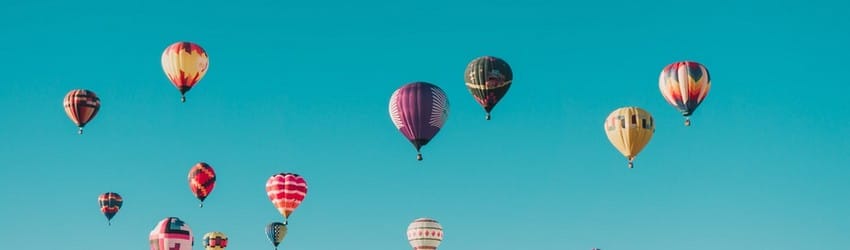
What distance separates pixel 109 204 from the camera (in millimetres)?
96125

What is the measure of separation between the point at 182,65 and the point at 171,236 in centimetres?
736

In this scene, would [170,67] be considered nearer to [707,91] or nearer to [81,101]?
[81,101]

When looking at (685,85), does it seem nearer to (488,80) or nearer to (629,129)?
(629,129)

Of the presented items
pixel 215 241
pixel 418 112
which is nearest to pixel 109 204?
pixel 215 241

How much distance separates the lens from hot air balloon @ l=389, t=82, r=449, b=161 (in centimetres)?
7181

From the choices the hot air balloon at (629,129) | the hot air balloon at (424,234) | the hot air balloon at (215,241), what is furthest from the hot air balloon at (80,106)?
the hot air balloon at (629,129)

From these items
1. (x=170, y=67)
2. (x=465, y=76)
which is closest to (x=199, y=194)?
(x=170, y=67)

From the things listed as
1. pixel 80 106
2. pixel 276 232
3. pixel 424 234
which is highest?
pixel 80 106

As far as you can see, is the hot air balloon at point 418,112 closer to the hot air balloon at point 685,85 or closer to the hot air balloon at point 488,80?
the hot air balloon at point 488,80

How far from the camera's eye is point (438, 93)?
238 feet

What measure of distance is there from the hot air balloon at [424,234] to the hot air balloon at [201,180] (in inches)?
481

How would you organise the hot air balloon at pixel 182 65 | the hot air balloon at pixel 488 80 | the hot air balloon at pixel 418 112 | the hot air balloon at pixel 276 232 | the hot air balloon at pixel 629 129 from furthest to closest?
the hot air balloon at pixel 276 232, the hot air balloon at pixel 182 65, the hot air balloon at pixel 629 129, the hot air balloon at pixel 488 80, the hot air balloon at pixel 418 112

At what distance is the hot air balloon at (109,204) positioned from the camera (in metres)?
95.9

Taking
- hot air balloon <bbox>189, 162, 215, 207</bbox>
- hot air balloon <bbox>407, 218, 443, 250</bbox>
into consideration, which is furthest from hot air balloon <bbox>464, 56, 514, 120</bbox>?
hot air balloon <bbox>189, 162, 215, 207</bbox>
